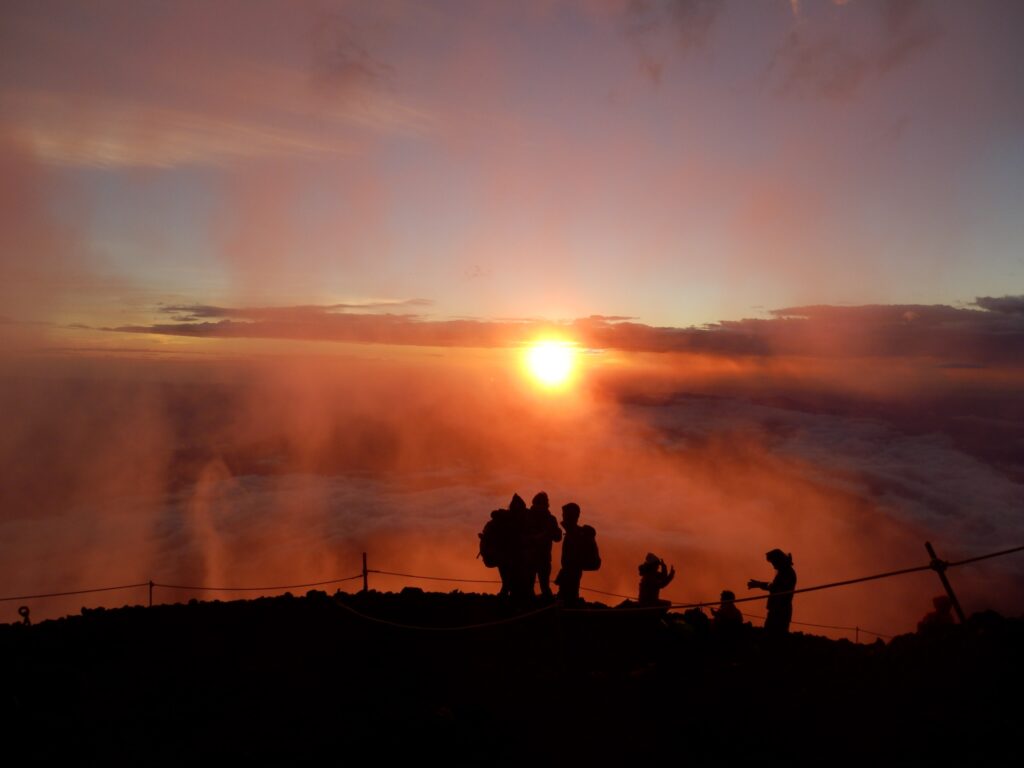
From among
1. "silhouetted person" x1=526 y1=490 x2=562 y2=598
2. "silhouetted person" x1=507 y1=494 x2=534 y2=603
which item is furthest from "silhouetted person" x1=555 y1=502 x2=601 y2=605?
"silhouetted person" x1=507 y1=494 x2=534 y2=603

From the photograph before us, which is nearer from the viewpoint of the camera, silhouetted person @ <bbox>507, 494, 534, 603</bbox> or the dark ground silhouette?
the dark ground silhouette

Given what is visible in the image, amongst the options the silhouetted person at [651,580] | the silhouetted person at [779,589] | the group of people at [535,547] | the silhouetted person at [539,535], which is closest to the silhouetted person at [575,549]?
the group of people at [535,547]

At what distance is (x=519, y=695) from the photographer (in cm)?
745

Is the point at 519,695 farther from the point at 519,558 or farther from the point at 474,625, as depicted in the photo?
the point at 519,558

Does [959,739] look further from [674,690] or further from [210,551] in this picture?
[210,551]

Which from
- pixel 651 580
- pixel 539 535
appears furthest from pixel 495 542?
pixel 651 580

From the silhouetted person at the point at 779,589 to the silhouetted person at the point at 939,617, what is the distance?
1731 millimetres

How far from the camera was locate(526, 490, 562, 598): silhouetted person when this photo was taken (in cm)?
1041

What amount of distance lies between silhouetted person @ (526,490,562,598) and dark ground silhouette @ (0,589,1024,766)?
2.55ft

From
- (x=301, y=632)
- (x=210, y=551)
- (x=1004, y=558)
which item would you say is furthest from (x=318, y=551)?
(x=1004, y=558)

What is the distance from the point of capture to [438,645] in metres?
9.60

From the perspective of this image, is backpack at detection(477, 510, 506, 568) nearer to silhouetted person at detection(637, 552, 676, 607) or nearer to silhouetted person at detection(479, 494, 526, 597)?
silhouetted person at detection(479, 494, 526, 597)

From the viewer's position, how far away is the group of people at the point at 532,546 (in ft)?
33.6

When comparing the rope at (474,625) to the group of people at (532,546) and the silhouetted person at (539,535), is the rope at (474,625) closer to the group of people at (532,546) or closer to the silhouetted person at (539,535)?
the group of people at (532,546)
